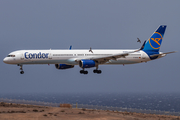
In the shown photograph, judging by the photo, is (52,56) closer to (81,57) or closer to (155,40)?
(81,57)

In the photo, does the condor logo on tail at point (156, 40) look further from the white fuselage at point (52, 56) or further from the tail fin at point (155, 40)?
the white fuselage at point (52, 56)

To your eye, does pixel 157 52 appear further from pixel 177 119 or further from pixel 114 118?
pixel 114 118

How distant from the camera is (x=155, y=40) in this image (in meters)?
74.4

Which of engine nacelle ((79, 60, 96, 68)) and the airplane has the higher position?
the airplane

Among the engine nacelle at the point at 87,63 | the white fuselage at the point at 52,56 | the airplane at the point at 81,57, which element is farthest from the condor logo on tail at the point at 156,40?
the engine nacelle at the point at 87,63

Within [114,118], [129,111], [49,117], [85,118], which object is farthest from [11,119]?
[129,111]

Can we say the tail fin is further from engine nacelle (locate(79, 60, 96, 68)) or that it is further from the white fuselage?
engine nacelle (locate(79, 60, 96, 68))

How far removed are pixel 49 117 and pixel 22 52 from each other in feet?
50.5

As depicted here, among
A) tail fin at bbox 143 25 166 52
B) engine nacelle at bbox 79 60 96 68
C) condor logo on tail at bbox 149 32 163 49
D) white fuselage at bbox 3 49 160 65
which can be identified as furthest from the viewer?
condor logo on tail at bbox 149 32 163 49

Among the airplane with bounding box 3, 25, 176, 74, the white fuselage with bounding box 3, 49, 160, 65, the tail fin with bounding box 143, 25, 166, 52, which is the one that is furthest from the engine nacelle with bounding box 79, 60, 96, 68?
the tail fin with bounding box 143, 25, 166, 52

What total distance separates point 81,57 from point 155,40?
822 inches

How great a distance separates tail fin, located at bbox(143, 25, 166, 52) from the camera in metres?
73.1

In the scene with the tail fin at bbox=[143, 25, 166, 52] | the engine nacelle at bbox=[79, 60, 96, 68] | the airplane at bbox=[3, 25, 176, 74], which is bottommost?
the engine nacelle at bbox=[79, 60, 96, 68]

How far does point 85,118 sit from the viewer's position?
57.2 meters
